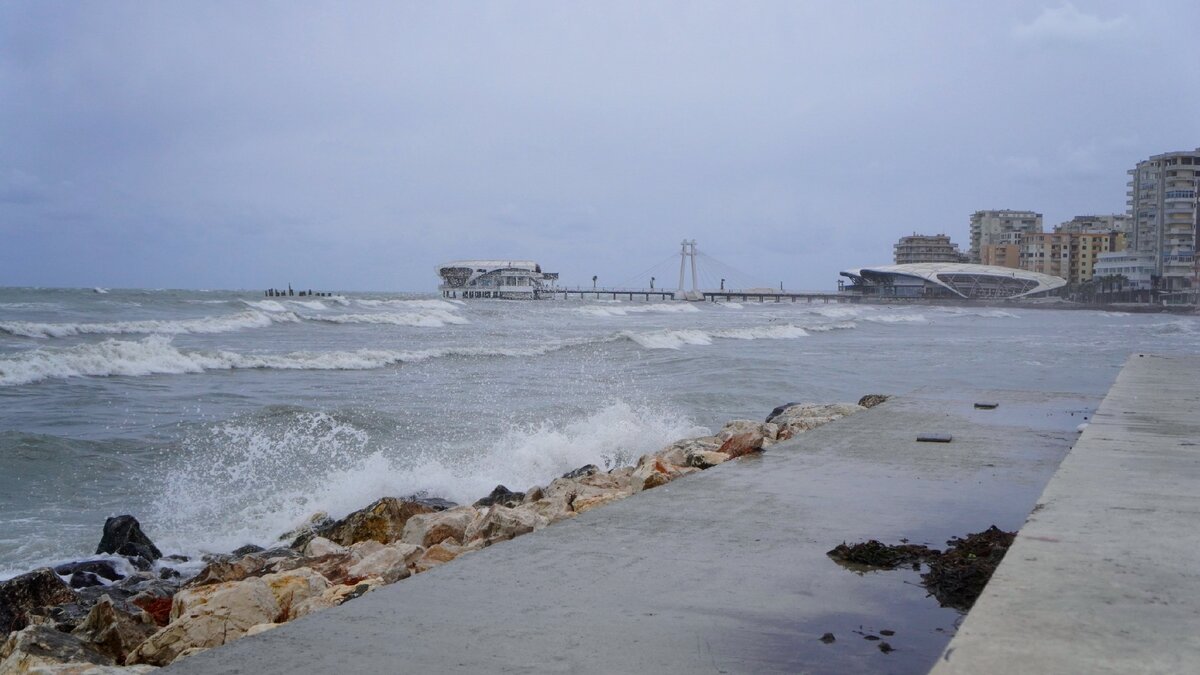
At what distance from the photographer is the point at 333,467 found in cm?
1094

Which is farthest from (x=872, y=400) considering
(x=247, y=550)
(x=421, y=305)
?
(x=421, y=305)

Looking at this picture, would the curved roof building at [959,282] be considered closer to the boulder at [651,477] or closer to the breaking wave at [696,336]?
the breaking wave at [696,336]

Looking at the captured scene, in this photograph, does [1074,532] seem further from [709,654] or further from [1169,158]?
[1169,158]

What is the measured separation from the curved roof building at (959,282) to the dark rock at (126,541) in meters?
126

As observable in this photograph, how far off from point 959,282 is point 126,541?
13150cm

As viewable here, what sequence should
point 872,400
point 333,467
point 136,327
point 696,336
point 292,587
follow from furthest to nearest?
1. point 136,327
2. point 696,336
3. point 872,400
4. point 333,467
5. point 292,587

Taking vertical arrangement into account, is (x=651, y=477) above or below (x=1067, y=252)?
below

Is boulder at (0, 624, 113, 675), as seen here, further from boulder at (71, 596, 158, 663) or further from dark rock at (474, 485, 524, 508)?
dark rock at (474, 485, 524, 508)

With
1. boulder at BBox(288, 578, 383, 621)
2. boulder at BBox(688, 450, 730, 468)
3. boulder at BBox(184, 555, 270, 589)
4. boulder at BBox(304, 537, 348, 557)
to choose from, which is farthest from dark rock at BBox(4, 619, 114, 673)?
boulder at BBox(688, 450, 730, 468)

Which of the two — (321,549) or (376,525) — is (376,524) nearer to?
(376,525)

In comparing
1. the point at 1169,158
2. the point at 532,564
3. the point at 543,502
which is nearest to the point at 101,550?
the point at 543,502

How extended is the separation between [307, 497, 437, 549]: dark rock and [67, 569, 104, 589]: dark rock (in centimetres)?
135

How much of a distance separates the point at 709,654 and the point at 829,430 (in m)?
5.13

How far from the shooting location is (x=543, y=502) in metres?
6.65
